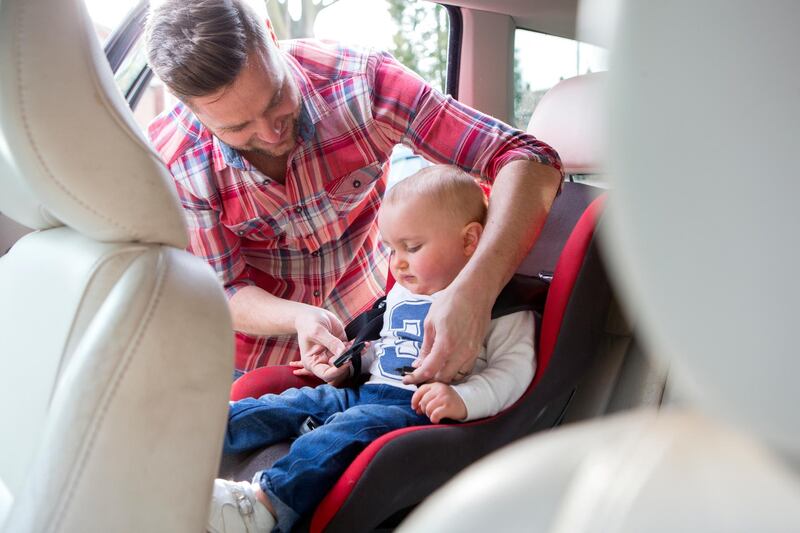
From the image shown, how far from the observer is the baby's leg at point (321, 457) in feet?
4.27

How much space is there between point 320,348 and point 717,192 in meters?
1.44

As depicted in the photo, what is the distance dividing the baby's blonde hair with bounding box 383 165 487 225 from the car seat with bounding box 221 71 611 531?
20 cm

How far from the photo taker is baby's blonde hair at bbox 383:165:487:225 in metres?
1.69

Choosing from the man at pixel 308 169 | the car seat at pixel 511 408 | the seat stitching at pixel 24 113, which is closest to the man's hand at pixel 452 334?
the man at pixel 308 169

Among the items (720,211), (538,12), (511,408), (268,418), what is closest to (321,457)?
(268,418)

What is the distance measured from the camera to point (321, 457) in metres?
1.33

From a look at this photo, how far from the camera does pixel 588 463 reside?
463 mm

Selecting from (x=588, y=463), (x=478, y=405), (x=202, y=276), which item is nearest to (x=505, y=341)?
(x=478, y=405)

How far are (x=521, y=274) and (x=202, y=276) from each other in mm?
985

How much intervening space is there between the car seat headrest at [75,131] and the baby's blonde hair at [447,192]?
769 mm

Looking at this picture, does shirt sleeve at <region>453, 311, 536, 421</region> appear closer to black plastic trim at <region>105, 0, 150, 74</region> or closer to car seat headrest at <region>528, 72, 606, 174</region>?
car seat headrest at <region>528, 72, 606, 174</region>

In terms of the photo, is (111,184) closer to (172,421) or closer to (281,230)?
(172,421)

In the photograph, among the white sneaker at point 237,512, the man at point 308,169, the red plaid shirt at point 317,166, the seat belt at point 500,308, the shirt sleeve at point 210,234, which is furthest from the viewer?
the shirt sleeve at point 210,234

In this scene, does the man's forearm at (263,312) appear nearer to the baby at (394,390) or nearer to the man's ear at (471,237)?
the baby at (394,390)
